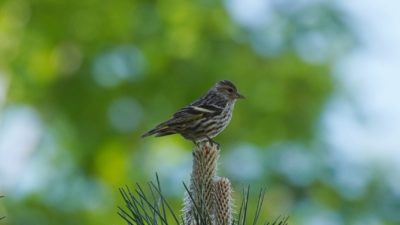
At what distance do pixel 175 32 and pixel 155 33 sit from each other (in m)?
0.21

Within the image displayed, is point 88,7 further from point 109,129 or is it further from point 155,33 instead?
point 109,129

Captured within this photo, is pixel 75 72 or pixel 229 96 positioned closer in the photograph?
pixel 229 96

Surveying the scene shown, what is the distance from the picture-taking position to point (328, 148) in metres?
9.69

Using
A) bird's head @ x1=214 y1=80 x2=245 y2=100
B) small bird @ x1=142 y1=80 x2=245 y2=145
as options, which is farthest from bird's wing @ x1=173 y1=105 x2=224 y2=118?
bird's head @ x1=214 y1=80 x2=245 y2=100

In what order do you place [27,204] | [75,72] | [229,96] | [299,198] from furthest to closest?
[75,72], [299,198], [27,204], [229,96]

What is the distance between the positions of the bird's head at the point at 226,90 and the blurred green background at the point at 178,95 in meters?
4.14

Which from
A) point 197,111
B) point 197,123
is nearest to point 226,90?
point 197,111

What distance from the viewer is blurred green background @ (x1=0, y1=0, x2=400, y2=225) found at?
947 cm

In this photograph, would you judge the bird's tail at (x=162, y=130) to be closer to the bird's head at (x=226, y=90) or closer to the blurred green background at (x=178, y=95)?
the bird's head at (x=226, y=90)

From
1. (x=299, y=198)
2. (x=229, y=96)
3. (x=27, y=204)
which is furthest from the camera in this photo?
(x=299, y=198)

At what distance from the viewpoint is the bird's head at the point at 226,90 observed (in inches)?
197

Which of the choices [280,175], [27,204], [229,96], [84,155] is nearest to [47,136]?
[84,155]

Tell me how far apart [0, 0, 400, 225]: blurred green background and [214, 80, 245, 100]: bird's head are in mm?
4144

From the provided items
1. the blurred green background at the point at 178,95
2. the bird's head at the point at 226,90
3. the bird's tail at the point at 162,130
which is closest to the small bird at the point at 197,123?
the bird's tail at the point at 162,130
